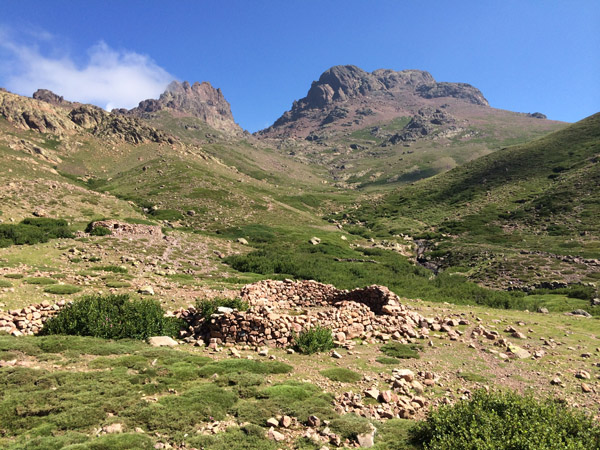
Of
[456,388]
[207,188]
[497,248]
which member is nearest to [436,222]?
[497,248]

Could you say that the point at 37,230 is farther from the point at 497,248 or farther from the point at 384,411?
the point at 497,248

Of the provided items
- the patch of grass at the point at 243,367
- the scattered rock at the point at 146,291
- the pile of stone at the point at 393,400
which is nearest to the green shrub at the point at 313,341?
the patch of grass at the point at 243,367

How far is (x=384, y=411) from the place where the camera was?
9.57 m

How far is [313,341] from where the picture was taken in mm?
14633

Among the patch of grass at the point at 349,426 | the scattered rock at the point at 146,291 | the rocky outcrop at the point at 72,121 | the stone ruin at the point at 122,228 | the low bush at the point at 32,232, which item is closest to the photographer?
the patch of grass at the point at 349,426

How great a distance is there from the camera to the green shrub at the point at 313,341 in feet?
47.5

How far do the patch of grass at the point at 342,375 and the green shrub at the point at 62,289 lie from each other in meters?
16.2

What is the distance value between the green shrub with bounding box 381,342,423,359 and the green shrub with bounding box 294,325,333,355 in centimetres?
278

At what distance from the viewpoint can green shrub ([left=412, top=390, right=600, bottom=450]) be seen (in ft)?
20.8

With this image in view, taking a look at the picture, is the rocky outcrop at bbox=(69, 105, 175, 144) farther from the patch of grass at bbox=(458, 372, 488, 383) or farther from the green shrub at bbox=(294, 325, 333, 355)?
the patch of grass at bbox=(458, 372, 488, 383)

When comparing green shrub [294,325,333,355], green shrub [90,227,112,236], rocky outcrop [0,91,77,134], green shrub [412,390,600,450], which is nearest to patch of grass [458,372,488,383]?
green shrub [412,390,600,450]

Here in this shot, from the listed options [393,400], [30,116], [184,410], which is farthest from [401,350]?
[30,116]

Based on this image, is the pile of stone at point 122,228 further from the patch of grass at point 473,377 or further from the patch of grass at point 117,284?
the patch of grass at point 473,377

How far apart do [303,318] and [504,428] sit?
1099cm
